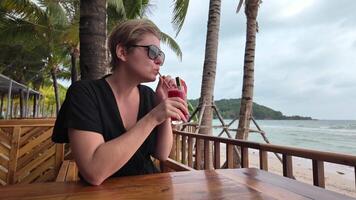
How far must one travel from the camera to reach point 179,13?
309 inches

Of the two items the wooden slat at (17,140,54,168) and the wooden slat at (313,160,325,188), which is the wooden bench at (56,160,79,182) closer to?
the wooden slat at (17,140,54,168)

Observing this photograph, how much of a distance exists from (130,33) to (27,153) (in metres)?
2.31

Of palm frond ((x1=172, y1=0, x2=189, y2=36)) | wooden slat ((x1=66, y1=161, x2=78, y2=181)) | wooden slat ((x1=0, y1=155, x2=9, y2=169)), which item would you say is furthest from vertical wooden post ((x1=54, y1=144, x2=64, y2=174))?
palm frond ((x1=172, y1=0, x2=189, y2=36))

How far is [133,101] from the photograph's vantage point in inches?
56.3

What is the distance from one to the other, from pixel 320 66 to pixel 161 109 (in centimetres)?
3888

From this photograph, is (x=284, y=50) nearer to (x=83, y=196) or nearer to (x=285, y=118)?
(x=285, y=118)

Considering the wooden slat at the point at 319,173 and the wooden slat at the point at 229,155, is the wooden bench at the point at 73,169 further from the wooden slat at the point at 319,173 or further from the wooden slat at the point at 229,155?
the wooden slat at the point at 319,173

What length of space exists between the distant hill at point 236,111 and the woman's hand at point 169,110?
477 inches

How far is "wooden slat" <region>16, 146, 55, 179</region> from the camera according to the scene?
296 centimetres

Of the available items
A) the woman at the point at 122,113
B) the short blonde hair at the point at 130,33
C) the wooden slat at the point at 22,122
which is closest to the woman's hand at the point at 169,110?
the woman at the point at 122,113

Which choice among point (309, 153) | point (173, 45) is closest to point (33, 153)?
→ point (309, 153)

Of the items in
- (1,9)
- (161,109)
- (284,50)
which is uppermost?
(284,50)

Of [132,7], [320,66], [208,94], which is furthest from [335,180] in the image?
[320,66]

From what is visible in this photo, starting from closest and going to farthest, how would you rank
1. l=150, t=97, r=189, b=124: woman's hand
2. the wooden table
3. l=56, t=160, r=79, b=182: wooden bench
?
the wooden table, l=150, t=97, r=189, b=124: woman's hand, l=56, t=160, r=79, b=182: wooden bench
